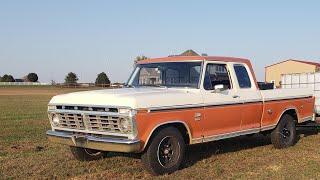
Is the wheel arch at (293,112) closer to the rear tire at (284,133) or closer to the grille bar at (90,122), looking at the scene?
the rear tire at (284,133)

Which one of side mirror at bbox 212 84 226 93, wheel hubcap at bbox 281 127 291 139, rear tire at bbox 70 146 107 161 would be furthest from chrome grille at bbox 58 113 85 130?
wheel hubcap at bbox 281 127 291 139

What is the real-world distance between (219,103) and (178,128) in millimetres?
1080

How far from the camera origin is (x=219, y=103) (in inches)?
334

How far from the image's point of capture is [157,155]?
24.2 feet

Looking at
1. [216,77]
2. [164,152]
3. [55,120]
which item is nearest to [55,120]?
[55,120]

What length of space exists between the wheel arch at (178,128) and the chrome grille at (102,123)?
520 millimetres

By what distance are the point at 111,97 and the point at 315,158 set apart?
4.31m

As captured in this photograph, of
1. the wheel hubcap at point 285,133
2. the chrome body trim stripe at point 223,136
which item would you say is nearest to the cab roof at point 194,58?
the chrome body trim stripe at point 223,136

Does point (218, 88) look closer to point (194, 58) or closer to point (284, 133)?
point (194, 58)

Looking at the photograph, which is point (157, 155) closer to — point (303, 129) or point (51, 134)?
point (51, 134)

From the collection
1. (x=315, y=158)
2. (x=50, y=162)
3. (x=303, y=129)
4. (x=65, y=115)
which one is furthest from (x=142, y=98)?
(x=303, y=129)

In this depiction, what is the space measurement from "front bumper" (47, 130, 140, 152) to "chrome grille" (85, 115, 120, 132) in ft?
0.50

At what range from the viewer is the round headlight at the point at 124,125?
22.8ft

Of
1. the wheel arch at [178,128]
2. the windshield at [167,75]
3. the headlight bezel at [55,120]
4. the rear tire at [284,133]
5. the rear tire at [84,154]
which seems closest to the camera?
the wheel arch at [178,128]
